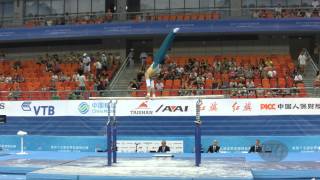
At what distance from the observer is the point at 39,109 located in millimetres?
24250

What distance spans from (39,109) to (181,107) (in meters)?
7.10

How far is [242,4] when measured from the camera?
103 feet

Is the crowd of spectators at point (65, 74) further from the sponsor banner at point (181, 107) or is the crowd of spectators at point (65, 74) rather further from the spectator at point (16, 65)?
the sponsor banner at point (181, 107)

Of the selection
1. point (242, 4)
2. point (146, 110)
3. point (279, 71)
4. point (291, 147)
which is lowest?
point (291, 147)

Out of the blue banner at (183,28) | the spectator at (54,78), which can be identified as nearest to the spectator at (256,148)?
the blue banner at (183,28)

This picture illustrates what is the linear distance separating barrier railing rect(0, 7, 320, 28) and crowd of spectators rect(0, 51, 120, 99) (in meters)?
2.33

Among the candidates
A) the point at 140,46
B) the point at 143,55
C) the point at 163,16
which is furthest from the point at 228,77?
the point at 140,46

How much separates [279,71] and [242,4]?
6.62m

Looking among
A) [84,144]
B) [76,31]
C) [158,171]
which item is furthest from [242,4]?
[158,171]

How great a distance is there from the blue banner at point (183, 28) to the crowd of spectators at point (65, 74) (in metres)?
1.81

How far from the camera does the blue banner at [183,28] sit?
27047 mm

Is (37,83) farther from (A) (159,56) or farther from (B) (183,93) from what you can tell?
(A) (159,56)

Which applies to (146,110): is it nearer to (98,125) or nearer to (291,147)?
(98,125)

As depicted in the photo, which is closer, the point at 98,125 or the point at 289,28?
the point at 98,125
